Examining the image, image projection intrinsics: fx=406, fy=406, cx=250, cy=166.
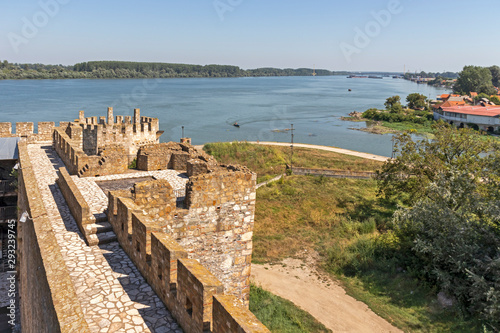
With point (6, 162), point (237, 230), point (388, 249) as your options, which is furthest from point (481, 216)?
point (6, 162)

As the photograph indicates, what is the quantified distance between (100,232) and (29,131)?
16418 mm

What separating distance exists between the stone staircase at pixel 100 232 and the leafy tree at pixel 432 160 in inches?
804

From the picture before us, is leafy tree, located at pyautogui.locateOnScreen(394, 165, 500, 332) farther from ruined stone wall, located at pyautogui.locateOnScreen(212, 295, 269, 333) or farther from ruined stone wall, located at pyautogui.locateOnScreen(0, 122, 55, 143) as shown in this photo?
ruined stone wall, located at pyautogui.locateOnScreen(0, 122, 55, 143)

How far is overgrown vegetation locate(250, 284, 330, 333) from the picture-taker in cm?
1477

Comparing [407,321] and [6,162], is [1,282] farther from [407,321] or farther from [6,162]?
[407,321]

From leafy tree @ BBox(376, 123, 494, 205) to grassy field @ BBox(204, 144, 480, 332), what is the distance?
9.25 feet

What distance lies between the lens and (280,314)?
15.8m

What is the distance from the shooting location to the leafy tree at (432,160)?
2502 cm

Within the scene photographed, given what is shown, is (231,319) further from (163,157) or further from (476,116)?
(476,116)

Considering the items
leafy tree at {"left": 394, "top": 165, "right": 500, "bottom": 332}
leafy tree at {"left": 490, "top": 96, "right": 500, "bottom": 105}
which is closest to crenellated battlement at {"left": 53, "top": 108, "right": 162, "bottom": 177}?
leafy tree at {"left": 394, "top": 165, "right": 500, "bottom": 332}

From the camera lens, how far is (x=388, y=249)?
21516mm

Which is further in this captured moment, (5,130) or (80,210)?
(5,130)

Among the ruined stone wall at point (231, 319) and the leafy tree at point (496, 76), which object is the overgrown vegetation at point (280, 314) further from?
the leafy tree at point (496, 76)

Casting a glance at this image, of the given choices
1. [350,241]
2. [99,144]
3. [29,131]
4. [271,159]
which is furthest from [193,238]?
[271,159]
